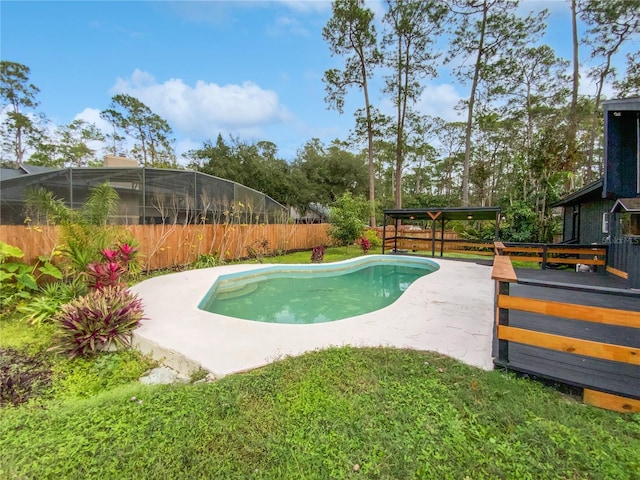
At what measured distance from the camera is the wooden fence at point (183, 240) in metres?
5.52

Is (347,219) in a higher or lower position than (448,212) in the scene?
lower

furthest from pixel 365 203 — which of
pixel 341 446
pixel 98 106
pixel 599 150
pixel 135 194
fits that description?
pixel 98 106

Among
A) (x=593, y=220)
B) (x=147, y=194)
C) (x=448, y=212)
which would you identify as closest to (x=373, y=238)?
(x=448, y=212)

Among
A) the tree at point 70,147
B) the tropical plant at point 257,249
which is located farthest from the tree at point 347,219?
the tree at point 70,147

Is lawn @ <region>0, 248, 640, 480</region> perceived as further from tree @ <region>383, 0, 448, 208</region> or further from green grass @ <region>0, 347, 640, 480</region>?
tree @ <region>383, 0, 448, 208</region>

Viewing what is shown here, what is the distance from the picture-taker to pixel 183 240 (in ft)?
29.5

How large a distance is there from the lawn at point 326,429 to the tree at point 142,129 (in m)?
29.7

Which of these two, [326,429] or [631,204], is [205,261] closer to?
[326,429]

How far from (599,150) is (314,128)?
2430 centimetres

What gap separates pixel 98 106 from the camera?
26594 mm

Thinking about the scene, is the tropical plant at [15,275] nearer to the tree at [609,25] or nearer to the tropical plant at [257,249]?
the tropical plant at [257,249]

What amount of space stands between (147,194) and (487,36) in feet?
59.5

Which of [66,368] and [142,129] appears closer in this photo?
[66,368]

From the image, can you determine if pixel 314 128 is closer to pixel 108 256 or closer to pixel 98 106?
pixel 98 106
